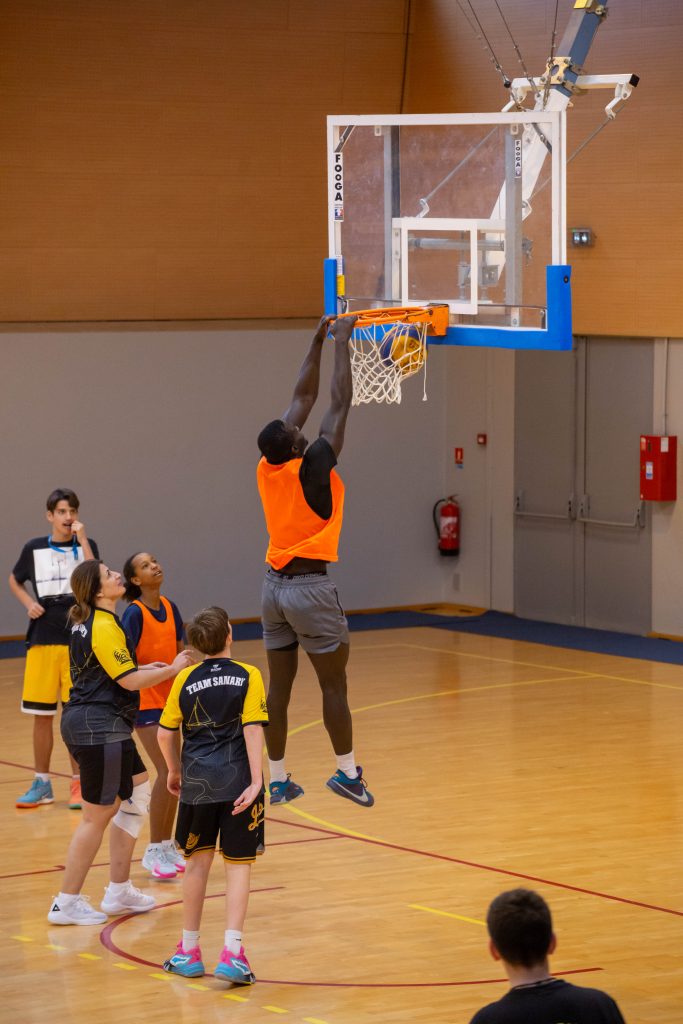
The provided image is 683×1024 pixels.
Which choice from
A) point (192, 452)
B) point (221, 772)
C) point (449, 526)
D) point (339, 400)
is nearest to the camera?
point (221, 772)

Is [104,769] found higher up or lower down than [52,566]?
lower down

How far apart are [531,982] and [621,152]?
537 inches

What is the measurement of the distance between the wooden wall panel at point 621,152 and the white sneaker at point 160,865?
29.9 feet

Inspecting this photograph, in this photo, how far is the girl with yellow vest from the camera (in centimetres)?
926

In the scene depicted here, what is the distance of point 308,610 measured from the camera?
8.80 m

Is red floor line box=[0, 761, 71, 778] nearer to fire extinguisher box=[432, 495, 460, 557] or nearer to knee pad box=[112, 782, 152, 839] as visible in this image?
knee pad box=[112, 782, 152, 839]

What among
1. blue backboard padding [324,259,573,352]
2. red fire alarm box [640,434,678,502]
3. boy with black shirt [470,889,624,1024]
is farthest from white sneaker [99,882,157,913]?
red fire alarm box [640,434,678,502]

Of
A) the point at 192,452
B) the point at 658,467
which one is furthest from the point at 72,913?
the point at 192,452

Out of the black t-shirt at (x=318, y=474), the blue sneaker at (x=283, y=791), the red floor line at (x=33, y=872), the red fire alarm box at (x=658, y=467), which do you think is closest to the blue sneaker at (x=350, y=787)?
the blue sneaker at (x=283, y=791)

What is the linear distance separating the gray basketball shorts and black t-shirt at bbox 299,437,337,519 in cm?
42

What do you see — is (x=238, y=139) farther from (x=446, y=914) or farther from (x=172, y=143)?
(x=446, y=914)

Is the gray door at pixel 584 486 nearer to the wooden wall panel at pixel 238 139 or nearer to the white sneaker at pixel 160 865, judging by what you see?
the wooden wall panel at pixel 238 139

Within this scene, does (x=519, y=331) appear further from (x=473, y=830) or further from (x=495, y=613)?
(x=495, y=613)

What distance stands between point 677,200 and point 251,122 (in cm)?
439
